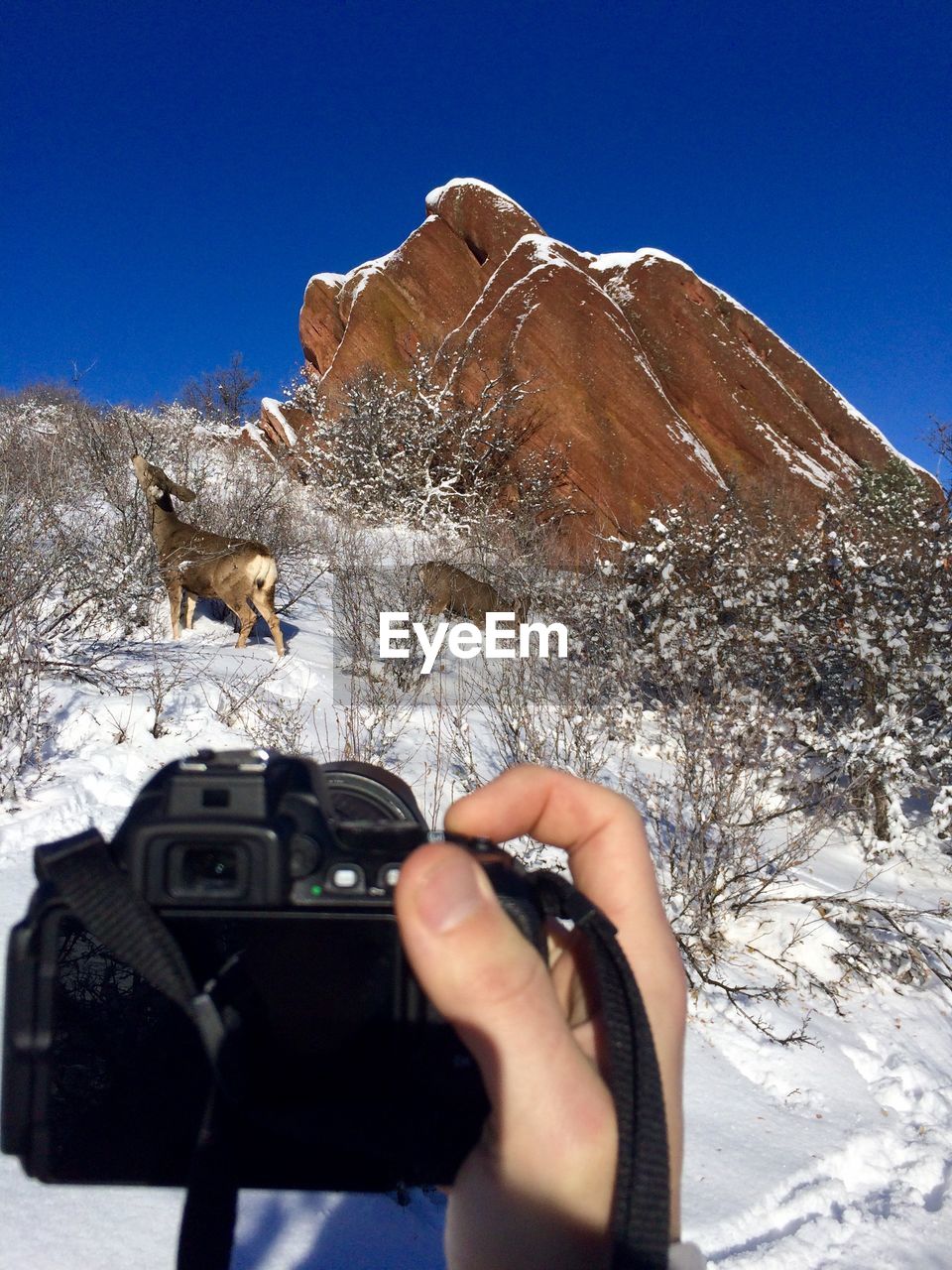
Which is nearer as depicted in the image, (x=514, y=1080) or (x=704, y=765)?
(x=514, y=1080)

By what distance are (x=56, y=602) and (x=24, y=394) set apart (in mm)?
24045

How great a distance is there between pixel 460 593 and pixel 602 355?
13.6m

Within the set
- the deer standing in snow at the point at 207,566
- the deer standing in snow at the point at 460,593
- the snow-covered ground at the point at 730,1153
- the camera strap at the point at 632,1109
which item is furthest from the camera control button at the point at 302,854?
the deer standing in snow at the point at 460,593

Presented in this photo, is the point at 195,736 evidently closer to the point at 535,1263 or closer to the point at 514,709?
the point at 514,709

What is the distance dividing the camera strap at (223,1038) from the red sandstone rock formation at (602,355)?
17758mm

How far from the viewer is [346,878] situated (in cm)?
98

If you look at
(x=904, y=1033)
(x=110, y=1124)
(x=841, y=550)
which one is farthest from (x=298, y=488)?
(x=110, y=1124)

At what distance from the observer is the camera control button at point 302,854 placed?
976 mm

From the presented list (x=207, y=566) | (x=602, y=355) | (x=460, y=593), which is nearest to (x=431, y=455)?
(x=602, y=355)

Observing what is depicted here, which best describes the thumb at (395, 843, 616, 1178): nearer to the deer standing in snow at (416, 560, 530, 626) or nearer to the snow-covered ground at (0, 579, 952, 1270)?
the snow-covered ground at (0, 579, 952, 1270)

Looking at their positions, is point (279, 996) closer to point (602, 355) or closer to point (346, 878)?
point (346, 878)

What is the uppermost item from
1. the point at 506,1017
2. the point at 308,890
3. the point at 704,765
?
the point at 308,890

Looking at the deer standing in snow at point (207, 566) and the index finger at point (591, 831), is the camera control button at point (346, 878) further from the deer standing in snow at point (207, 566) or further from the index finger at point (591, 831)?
the deer standing in snow at point (207, 566)

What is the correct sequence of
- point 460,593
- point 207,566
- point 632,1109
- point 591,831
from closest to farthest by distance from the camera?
1. point 632,1109
2. point 591,831
3. point 207,566
4. point 460,593
